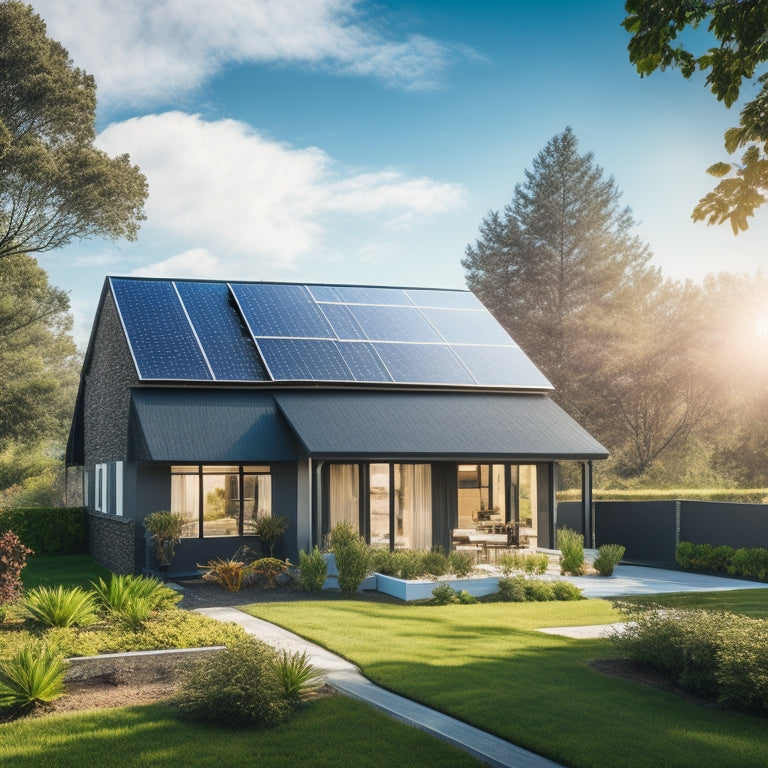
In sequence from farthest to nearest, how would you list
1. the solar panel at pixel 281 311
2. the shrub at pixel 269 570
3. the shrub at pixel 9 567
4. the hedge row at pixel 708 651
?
the solar panel at pixel 281 311 → the shrub at pixel 269 570 → the shrub at pixel 9 567 → the hedge row at pixel 708 651

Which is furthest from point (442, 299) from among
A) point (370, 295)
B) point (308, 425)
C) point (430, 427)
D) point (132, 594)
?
point (132, 594)

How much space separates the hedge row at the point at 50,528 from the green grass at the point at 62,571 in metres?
0.41

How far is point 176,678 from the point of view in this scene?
8930 mm

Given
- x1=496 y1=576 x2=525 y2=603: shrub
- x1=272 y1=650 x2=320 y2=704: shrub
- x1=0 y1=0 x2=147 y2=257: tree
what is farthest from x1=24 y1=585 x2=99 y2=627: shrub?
x1=0 y1=0 x2=147 y2=257: tree

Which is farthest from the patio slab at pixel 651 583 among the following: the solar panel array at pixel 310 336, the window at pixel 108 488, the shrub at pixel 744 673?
the window at pixel 108 488

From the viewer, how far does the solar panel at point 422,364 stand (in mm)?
20562

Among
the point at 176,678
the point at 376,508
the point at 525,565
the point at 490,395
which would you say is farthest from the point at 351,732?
the point at 490,395

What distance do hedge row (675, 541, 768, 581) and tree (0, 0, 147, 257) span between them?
62.8ft

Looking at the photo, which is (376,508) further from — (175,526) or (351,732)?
(351,732)

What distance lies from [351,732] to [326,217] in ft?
127

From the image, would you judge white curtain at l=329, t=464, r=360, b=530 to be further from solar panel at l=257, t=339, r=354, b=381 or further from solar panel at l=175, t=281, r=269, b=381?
solar panel at l=175, t=281, r=269, b=381

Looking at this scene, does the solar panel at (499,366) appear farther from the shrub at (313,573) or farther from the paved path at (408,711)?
the paved path at (408,711)

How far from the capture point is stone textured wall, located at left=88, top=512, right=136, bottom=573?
18219 mm

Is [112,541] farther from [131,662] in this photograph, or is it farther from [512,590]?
[131,662]
